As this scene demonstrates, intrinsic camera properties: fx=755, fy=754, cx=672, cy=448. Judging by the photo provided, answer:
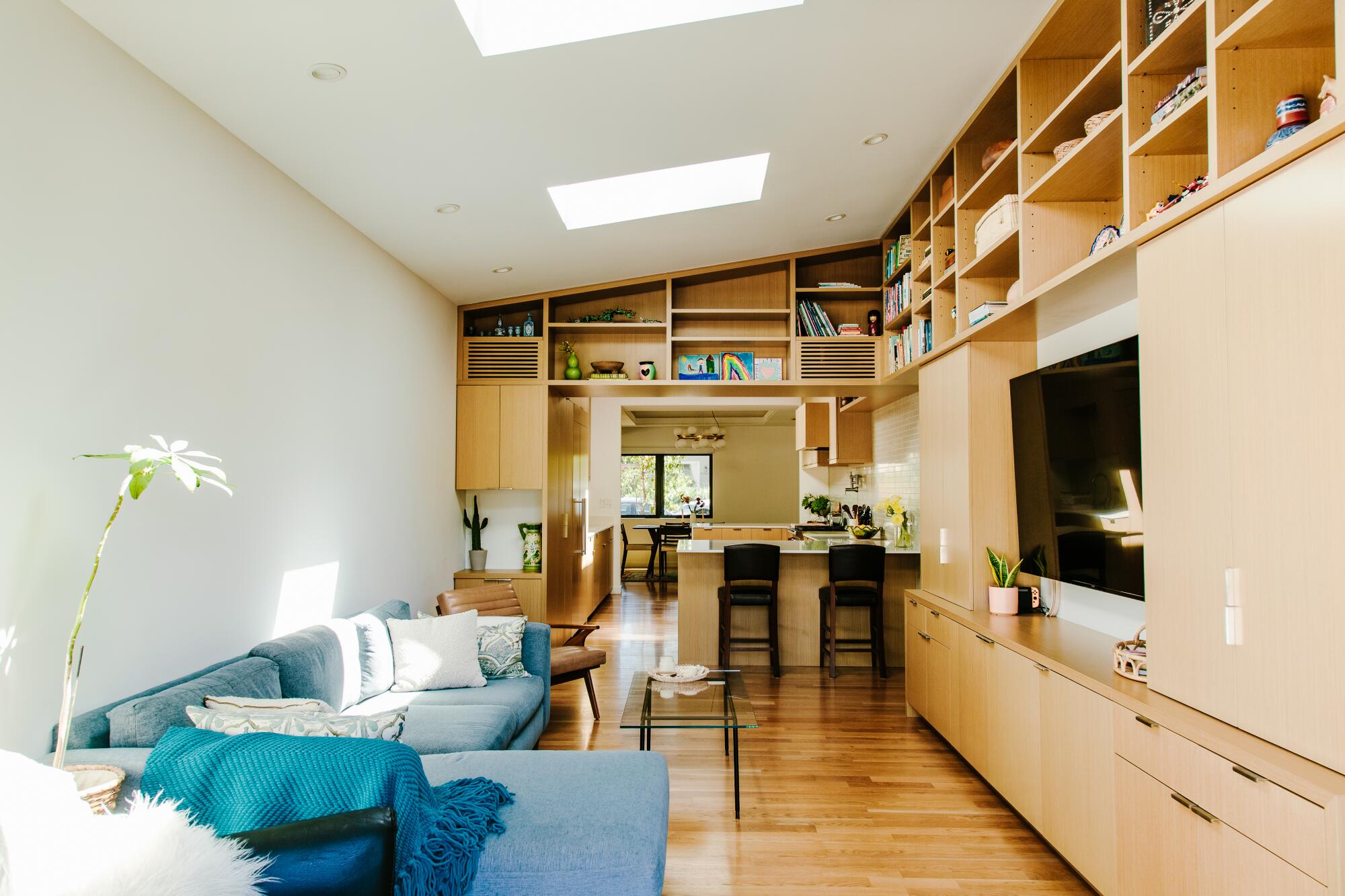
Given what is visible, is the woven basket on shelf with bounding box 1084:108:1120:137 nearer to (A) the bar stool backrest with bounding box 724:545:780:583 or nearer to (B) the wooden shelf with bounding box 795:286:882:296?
(B) the wooden shelf with bounding box 795:286:882:296

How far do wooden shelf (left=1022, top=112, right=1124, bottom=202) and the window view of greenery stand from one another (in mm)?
10005

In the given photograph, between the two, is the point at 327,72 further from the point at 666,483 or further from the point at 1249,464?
the point at 666,483

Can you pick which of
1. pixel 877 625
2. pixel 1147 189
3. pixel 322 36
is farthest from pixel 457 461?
pixel 1147 189

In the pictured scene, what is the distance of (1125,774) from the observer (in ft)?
7.40

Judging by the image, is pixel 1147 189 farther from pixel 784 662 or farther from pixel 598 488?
pixel 598 488

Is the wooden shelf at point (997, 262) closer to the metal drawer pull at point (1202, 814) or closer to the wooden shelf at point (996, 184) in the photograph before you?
the wooden shelf at point (996, 184)

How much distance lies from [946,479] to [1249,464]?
7.40ft

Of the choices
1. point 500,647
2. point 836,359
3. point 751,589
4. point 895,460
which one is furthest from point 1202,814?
point 895,460

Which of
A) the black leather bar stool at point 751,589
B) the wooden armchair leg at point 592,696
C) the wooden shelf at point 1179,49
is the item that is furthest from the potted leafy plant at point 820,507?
the wooden shelf at point 1179,49

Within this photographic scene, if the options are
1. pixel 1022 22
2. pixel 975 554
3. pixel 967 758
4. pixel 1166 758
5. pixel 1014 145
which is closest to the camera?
pixel 1166 758

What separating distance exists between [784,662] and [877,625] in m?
0.81

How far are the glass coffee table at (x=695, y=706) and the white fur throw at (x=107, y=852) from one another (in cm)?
187

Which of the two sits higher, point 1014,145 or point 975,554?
point 1014,145

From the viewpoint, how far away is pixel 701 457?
42.7 feet
